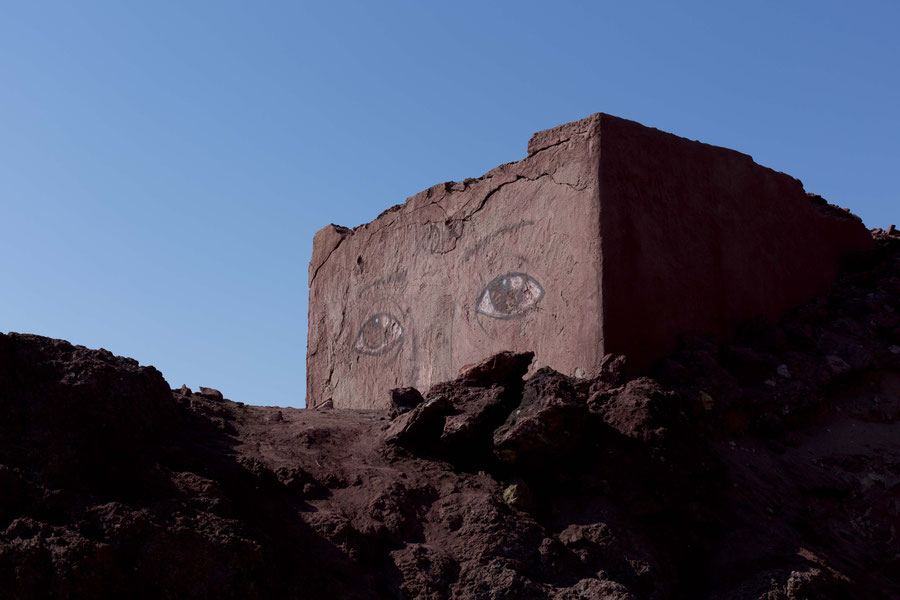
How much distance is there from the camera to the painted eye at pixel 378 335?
22.6ft

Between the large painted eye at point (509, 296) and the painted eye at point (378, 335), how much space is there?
3.09ft

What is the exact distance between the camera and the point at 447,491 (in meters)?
4.31

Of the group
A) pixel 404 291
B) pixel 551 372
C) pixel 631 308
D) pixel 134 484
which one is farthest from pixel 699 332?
pixel 134 484

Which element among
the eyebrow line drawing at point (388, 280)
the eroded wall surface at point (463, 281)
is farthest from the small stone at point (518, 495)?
the eyebrow line drawing at point (388, 280)

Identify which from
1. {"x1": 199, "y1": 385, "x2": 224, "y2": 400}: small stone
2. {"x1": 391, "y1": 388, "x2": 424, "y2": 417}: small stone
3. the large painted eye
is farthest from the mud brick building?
{"x1": 199, "y1": 385, "x2": 224, "y2": 400}: small stone

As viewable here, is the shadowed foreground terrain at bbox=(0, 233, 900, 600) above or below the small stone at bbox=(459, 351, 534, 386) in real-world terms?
below

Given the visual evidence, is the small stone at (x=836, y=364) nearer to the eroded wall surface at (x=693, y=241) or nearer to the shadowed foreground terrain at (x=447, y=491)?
the shadowed foreground terrain at (x=447, y=491)

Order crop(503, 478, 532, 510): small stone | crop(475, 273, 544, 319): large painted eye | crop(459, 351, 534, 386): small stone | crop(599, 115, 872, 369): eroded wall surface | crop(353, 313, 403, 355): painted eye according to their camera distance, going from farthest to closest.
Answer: crop(353, 313, 403, 355): painted eye < crop(475, 273, 544, 319): large painted eye < crop(599, 115, 872, 369): eroded wall surface < crop(459, 351, 534, 386): small stone < crop(503, 478, 532, 510): small stone

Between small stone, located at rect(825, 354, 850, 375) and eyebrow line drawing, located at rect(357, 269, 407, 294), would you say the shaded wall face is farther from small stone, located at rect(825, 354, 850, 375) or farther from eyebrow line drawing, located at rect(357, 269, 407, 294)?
small stone, located at rect(825, 354, 850, 375)

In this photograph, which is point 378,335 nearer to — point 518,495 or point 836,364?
point 518,495

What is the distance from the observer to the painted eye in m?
6.90

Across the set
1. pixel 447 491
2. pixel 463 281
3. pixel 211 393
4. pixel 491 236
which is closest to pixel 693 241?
pixel 491 236

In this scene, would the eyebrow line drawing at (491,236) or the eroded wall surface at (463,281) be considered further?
the eyebrow line drawing at (491,236)

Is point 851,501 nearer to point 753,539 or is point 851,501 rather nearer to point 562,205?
point 753,539
